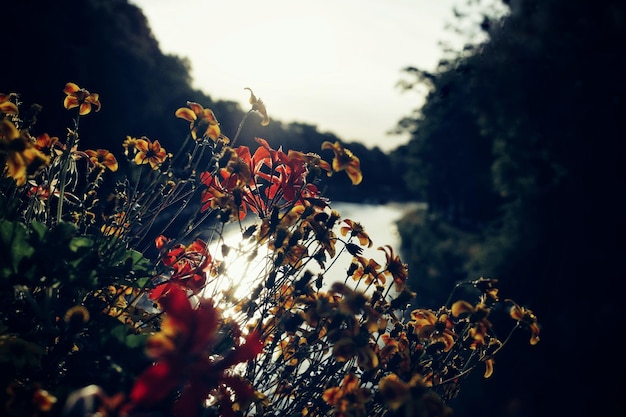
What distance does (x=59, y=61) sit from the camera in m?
13.2

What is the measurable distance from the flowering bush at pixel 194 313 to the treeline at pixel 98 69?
6348 mm

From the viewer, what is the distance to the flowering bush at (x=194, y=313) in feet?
2.89

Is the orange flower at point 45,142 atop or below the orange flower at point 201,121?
below

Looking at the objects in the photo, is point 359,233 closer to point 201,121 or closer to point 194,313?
point 201,121

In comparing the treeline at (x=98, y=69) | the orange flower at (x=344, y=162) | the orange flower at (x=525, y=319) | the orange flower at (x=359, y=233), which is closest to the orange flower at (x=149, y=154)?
the orange flower at (x=344, y=162)

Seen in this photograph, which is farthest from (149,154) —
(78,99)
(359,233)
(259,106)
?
(359,233)

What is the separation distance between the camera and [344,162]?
1593 mm

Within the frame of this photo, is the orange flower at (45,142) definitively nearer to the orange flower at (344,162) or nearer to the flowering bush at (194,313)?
the flowering bush at (194,313)

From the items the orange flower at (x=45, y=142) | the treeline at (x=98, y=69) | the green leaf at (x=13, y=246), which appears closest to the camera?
the green leaf at (x=13, y=246)

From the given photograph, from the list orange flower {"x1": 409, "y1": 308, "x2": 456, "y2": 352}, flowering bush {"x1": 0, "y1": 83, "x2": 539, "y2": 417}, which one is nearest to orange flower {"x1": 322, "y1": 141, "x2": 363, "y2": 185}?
flowering bush {"x1": 0, "y1": 83, "x2": 539, "y2": 417}

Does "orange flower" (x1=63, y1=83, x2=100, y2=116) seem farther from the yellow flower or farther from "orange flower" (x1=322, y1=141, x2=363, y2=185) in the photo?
"orange flower" (x1=322, y1=141, x2=363, y2=185)

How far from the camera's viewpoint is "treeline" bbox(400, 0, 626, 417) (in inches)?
290

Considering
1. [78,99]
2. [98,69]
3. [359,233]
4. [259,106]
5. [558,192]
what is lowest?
[78,99]

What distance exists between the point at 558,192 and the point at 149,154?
9.10 metres
